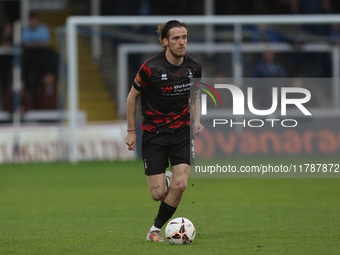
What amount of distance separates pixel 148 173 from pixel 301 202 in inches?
174

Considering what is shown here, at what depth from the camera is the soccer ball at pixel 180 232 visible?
8320 mm

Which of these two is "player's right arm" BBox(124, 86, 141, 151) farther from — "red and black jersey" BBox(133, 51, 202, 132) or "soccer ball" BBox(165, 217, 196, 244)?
"soccer ball" BBox(165, 217, 196, 244)

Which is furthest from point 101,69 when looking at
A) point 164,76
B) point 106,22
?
point 164,76

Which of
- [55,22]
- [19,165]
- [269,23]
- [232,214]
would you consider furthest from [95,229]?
[55,22]

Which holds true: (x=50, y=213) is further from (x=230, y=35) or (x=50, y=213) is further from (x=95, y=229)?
(x=230, y=35)

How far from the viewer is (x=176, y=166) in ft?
28.2

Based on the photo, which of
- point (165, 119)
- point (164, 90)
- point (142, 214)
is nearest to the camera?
point (164, 90)

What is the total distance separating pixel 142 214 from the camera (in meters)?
11.3

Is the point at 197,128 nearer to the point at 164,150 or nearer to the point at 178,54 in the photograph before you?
the point at 164,150

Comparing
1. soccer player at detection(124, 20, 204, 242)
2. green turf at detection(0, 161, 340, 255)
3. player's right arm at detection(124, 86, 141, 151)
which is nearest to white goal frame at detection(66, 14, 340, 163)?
green turf at detection(0, 161, 340, 255)

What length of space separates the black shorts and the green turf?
2.54ft

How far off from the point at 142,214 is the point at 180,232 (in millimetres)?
2976

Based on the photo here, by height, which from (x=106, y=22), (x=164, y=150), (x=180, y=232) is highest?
(x=106, y=22)

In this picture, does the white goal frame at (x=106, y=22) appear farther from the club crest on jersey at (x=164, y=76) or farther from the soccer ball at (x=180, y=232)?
the soccer ball at (x=180, y=232)
